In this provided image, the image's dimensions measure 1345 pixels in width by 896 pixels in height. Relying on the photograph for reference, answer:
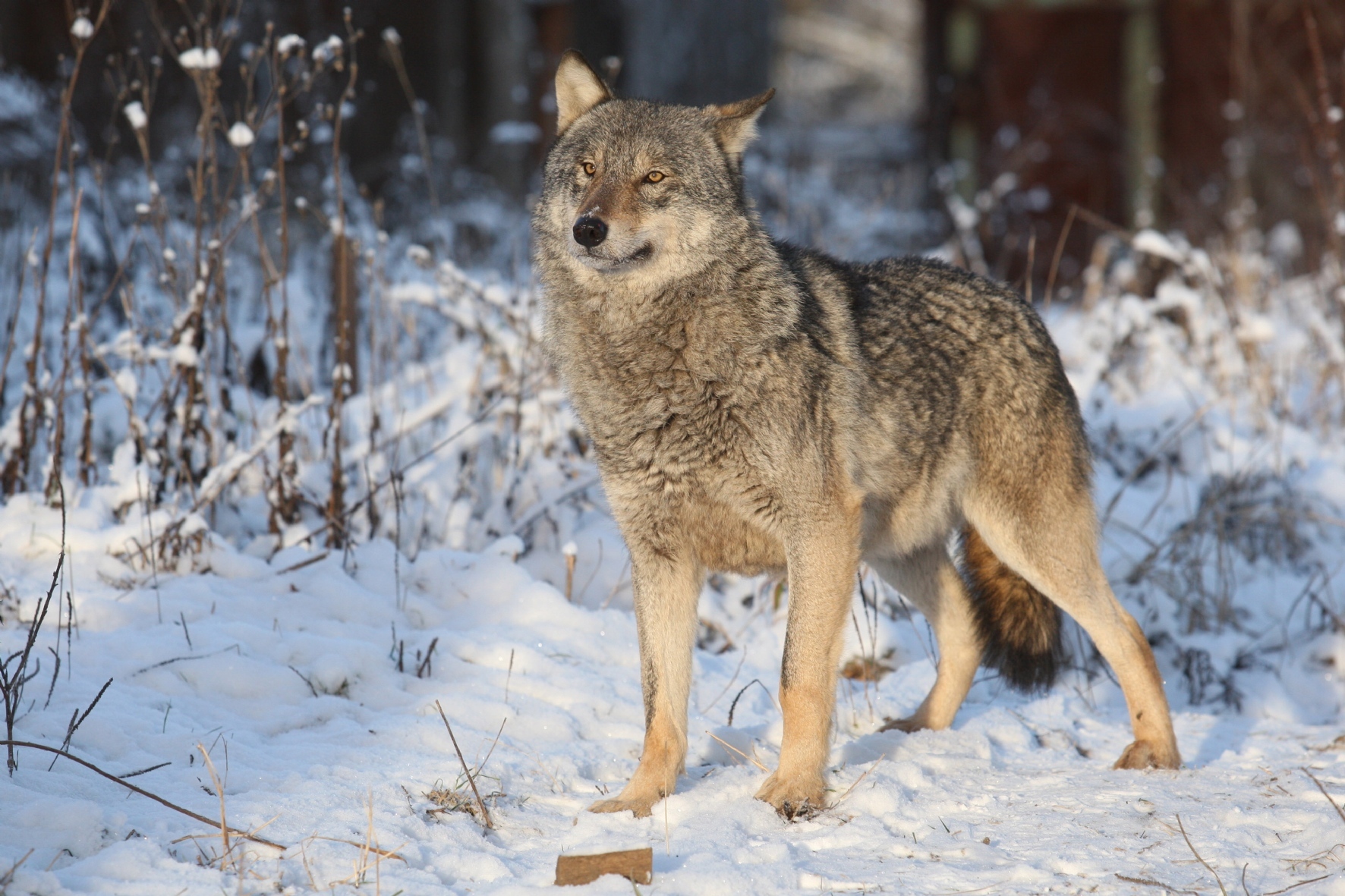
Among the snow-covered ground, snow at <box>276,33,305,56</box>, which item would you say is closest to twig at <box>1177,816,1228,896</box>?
the snow-covered ground

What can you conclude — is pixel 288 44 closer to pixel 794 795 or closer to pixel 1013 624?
pixel 794 795

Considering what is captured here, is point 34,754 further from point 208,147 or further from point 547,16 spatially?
point 547,16

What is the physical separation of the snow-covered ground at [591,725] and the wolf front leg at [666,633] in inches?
8.7

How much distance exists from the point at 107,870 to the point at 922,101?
13167mm

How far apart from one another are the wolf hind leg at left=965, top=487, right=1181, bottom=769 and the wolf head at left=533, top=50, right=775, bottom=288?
1.36m

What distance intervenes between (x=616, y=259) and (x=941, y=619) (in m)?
1.91

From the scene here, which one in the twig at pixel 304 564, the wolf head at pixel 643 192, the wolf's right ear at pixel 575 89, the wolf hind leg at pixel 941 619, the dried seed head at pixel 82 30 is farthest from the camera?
the twig at pixel 304 564

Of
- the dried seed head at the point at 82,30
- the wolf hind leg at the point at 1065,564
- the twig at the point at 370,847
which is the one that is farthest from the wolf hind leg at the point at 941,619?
the dried seed head at the point at 82,30

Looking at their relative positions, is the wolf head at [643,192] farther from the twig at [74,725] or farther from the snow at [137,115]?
the twig at [74,725]

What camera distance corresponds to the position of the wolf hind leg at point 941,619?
163 inches

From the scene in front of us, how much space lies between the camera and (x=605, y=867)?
257 centimetres

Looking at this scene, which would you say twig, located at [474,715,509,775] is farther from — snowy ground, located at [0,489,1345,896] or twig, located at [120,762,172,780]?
twig, located at [120,762,172,780]

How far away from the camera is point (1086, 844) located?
113 inches

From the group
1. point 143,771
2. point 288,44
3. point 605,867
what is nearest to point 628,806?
point 605,867
